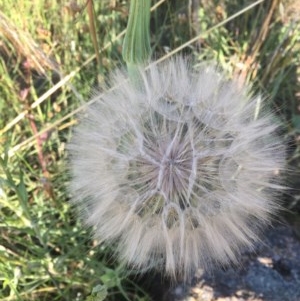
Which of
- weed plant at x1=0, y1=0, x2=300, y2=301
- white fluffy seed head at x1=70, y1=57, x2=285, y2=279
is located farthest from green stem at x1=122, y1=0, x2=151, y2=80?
weed plant at x1=0, y1=0, x2=300, y2=301

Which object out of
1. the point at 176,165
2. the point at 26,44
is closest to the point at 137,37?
the point at 176,165

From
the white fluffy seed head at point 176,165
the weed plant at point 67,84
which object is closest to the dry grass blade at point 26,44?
the weed plant at point 67,84

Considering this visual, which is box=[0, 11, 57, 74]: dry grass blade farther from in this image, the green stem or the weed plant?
the green stem

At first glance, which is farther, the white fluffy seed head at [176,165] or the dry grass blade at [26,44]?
the dry grass blade at [26,44]

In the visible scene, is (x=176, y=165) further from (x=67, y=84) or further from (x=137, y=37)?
(x=67, y=84)

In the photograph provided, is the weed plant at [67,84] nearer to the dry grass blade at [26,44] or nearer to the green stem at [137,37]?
the dry grass blade at [26,44]

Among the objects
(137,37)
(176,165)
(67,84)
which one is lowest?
(176,165)
